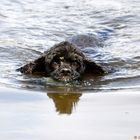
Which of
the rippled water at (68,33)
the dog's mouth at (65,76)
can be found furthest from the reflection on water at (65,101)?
the dog's mouth at (65,76)

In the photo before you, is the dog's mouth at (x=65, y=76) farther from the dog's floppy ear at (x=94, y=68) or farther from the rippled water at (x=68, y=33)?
the dog's floppy ear at (x=94, y=68)

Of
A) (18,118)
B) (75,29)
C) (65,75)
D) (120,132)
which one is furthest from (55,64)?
(75,29)

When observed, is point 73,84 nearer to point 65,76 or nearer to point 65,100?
point 65,76

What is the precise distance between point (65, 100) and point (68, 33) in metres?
5.73

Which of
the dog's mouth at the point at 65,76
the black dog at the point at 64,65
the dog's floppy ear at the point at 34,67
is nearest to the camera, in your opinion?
the dog's mouth at the point at 65,76

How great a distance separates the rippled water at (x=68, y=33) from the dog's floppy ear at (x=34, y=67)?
14 centimetres

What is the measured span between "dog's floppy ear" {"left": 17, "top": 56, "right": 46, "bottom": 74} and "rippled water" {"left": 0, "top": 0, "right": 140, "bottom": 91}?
0.46 ft

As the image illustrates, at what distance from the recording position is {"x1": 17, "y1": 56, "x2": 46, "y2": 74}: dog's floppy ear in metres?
9.15

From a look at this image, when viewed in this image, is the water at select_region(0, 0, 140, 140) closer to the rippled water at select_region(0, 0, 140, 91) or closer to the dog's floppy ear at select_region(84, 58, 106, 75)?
the rippled water at select_region(0, 0, 140, 91)

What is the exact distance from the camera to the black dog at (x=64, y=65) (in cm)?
850

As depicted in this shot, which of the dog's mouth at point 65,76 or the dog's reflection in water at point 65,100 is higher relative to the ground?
the dog's reflection in water at point 65,100

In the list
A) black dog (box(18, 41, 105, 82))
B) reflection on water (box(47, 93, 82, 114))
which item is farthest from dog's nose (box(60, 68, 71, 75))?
reflection on water (box(47, 93, 82, 114))

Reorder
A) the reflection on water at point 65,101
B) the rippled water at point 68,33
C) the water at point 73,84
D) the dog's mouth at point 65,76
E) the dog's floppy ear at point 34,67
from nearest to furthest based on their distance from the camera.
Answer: the water at point 73,84 → the reflection on water at point 65,101 → the dog's mouth at point 65,76 → the rippled water at point 68,33 → the dog's floppy ear at point 34,67

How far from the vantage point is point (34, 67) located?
9172 millimetres
